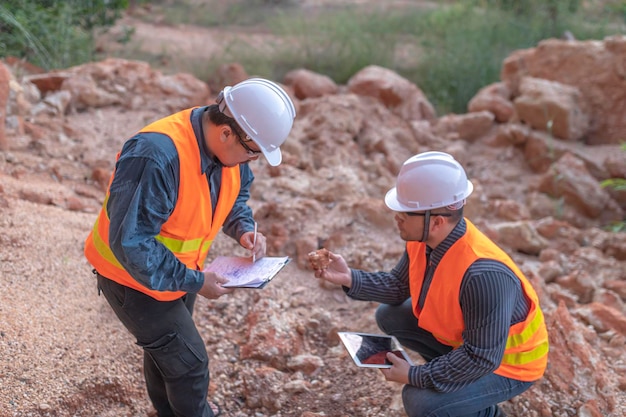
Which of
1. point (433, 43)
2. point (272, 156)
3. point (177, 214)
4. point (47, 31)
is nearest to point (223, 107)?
point (272, 156)

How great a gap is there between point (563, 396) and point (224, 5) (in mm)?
11903

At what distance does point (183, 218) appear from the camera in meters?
2.56

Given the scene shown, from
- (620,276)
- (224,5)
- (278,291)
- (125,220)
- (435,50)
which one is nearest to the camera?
(125,220)

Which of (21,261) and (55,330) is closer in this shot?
(55,330)

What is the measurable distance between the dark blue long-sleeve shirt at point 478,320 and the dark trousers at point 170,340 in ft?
2.92

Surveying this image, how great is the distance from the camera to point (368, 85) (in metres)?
7.11

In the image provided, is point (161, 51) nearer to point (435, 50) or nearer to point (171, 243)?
point (435, 50)

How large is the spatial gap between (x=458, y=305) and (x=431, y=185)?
0.49 m

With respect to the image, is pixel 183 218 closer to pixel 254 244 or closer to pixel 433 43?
pixel 254 244

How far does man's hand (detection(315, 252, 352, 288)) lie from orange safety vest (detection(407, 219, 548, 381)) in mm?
321

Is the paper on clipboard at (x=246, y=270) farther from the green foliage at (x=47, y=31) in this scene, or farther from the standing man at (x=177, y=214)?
the green foliage at (x=47, y=31)

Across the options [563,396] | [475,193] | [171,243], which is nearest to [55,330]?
[171,243]

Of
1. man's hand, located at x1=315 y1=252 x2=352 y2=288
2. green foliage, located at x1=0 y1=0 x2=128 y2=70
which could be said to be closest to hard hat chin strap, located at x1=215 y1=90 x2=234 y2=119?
man's hand, located at x1=315 y1=252 x2=352 y2=288

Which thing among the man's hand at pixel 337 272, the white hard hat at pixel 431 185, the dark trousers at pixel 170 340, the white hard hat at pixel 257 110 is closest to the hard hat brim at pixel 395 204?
the white hard hat at pixel 431 185
